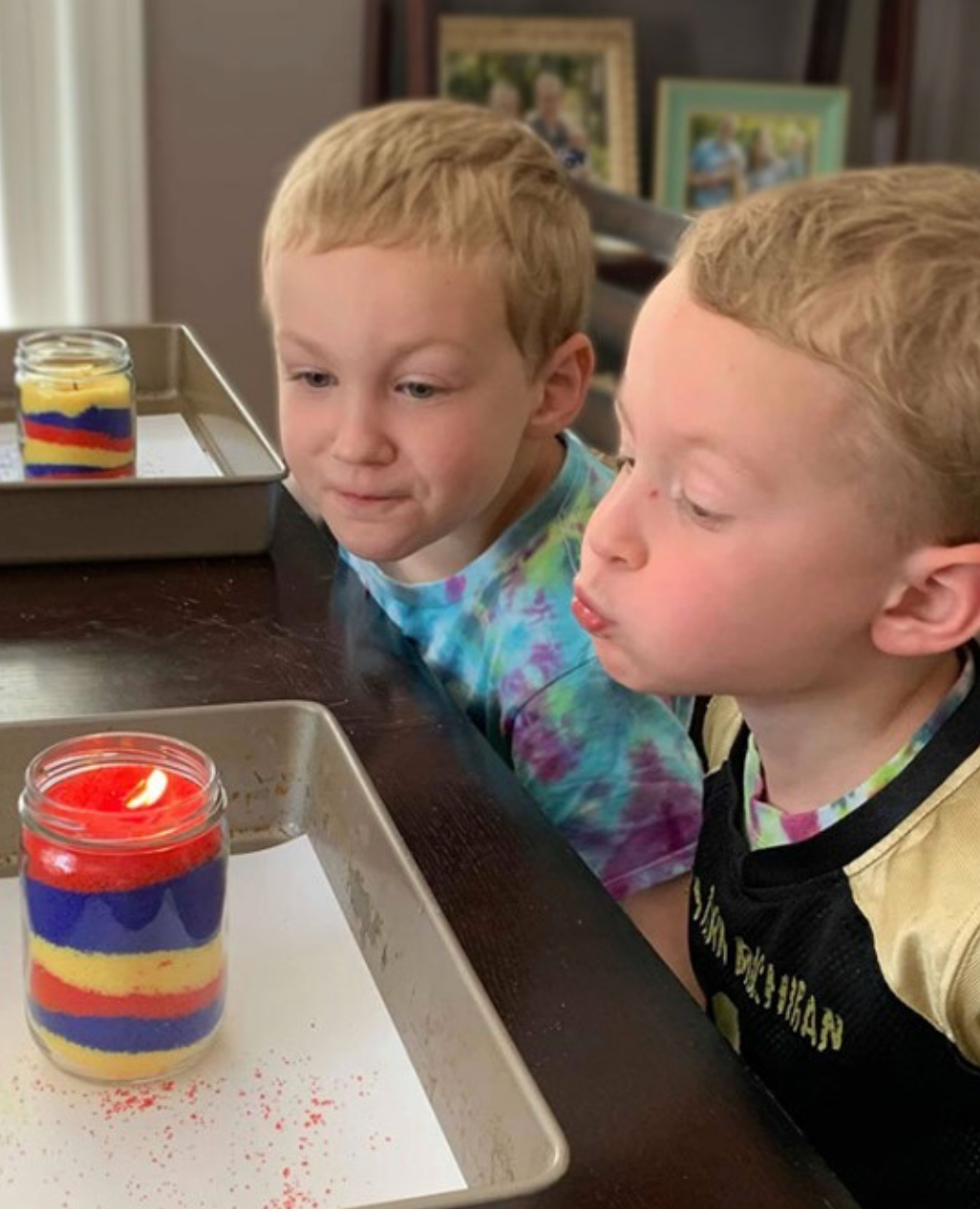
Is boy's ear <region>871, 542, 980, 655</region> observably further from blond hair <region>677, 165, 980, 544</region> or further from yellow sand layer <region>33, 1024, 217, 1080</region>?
yellow sand layer <region>33, 1024, 217, 1080</region>

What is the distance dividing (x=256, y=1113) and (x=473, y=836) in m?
0.19

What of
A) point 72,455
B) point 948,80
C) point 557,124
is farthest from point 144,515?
point 948,80

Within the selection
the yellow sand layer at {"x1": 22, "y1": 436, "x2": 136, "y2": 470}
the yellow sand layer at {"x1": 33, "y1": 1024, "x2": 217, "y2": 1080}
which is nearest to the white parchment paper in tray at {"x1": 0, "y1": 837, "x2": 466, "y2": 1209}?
the yellow sand layer at {"x1": 33, "y1": 1024, "x2": 217, "y2": 1080}

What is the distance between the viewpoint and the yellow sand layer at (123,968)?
0.68 m

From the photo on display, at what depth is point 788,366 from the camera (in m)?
0.75

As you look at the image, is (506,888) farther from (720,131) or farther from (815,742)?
(720,131)

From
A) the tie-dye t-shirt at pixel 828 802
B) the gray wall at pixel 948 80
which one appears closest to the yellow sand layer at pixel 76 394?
the tie-dye t-shirt at pixel 828 802

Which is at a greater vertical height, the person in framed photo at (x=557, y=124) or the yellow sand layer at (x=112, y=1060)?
the person in framed photo at (x=557, y=124)

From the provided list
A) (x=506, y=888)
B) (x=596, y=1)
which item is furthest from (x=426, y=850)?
(x=596, y=1)

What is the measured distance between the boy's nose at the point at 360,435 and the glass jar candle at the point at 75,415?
0.78ft

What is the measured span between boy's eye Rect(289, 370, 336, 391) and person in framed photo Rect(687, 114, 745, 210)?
1.94 meters

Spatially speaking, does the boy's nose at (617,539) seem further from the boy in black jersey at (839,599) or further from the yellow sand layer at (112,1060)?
the yellow sand layer at (112,1060)

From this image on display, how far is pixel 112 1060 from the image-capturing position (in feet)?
2.22

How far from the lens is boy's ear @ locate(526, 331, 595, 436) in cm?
118
